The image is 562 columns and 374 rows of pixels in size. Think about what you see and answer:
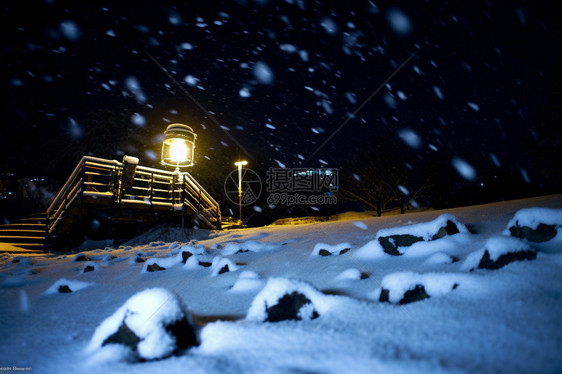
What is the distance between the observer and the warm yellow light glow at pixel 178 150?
10.7 meters

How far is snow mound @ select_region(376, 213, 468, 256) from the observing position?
7.97ft

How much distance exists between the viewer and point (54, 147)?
61.2ft

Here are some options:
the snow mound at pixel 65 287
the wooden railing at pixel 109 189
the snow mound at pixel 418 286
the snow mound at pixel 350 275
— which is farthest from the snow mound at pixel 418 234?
the wooden railing at pixel 109 189

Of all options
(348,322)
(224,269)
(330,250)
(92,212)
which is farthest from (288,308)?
(92,212)

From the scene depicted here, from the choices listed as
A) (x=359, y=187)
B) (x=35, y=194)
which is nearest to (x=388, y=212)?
(x=359, y=187)

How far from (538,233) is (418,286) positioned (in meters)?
1.22

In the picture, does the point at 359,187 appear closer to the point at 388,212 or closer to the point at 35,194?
the point at 388,212

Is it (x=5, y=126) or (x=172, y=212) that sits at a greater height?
(x=5, y=126)

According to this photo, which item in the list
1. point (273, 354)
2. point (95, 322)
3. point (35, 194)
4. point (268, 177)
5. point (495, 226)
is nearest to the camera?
point (273, 354)

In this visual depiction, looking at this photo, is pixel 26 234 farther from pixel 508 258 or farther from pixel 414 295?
pixel 508 258

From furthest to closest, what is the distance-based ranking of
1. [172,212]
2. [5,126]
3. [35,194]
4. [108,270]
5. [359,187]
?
[359,187]
[5,126]
[35,194]
[172,212]
[108,270]

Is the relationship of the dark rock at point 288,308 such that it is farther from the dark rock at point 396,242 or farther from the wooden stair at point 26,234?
the wooden stair at point 26,234

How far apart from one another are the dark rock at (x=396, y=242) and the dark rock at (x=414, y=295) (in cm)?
107

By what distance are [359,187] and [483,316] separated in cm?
2347
